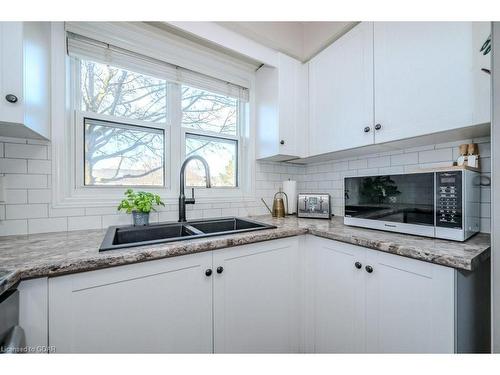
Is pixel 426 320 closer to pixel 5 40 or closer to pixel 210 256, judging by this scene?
pixel 210 256

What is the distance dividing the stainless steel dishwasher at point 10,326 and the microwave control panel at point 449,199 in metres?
1.55

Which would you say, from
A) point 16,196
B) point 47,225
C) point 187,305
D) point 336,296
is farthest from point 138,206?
point 336,296

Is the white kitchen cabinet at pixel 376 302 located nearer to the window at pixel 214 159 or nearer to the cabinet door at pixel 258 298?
the cabinet door at pixel 258 298

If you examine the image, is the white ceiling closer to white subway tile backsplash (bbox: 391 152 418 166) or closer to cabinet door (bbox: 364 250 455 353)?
white subway tile backsplash (bbox: 391 152 418 166)

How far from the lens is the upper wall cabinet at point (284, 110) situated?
5.50 ft

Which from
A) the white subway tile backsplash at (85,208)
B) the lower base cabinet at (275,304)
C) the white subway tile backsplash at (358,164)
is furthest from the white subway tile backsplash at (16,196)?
the white subway tile backsplash at (358,164)

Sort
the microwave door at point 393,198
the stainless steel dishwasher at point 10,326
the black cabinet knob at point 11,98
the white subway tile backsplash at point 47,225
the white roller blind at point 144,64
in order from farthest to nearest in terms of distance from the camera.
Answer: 1. the white roller blind at point 144,64
2. the white subway tile backsplash at point 47,225
3. the microwave door at point 393,198
4. the black cabinet knob at point 11,98
5. the stainless steel dishwasher at point 10,326

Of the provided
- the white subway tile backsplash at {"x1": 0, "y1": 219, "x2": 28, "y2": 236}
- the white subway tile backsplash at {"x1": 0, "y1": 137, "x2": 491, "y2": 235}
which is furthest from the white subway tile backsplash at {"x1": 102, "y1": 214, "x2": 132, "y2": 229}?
the white subway tile backsplash at {"x1": 0, "y1": 219, "x2": 28, "y2": 236}

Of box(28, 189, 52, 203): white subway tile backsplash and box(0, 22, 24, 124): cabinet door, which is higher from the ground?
box(0, 22, 24, 124): cabinet door

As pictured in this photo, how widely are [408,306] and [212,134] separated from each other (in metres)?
1.62

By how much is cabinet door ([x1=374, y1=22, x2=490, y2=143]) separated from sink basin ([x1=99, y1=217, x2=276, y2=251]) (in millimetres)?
980

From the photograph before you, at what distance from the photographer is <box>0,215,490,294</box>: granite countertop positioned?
2.16 feet

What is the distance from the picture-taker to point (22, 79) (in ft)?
2.60

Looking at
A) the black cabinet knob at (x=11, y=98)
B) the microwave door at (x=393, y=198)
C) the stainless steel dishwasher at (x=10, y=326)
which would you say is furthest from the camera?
the microwave door at (x=393, y=198)
